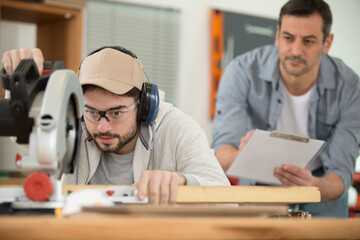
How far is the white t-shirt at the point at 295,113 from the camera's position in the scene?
2654 mm

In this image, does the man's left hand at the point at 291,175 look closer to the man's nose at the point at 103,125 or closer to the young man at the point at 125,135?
the young man at the point at 125,135

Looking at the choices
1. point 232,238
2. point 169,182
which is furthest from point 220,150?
point 232,238

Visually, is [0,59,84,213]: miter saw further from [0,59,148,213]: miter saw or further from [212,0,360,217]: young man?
[212,0,360,217]: young man

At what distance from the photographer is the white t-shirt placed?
8.71 ft

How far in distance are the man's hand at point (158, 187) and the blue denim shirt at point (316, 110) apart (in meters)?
1.49

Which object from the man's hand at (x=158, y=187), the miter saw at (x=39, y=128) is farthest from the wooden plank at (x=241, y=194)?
the miter saw at (x=39, y=128)

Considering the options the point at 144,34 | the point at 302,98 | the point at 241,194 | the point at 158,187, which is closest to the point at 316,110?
the point at 302,98

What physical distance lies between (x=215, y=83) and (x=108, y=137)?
303 cm

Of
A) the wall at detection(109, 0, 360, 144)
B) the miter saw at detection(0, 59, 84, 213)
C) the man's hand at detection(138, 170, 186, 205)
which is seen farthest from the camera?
the wall at detection(109, 0, 360, 144)

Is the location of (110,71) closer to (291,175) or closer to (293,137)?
(293,137)

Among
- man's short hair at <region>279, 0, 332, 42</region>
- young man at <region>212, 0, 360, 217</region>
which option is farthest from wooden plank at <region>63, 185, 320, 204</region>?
man's short hair at <region>279, 0, 332, 42</region>

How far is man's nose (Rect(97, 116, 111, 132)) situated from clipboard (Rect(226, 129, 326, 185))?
0.52m

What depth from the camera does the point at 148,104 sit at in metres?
1.72

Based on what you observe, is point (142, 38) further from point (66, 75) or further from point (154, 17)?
point (66, 75)
